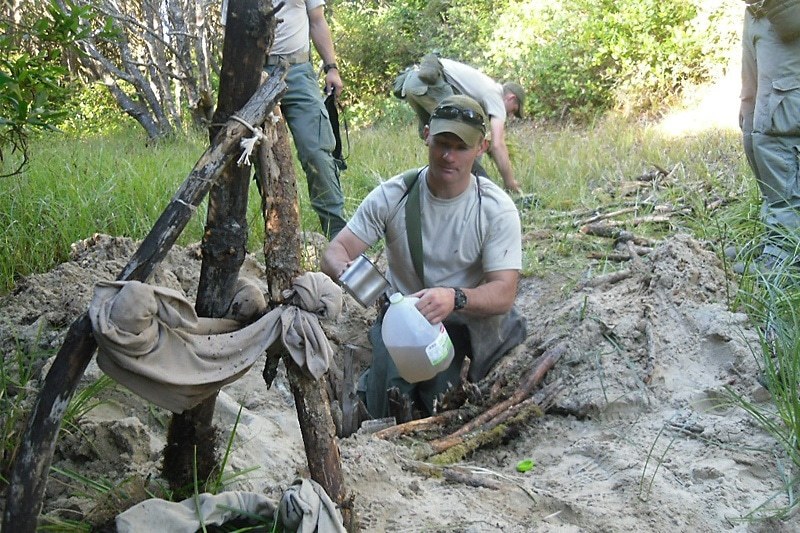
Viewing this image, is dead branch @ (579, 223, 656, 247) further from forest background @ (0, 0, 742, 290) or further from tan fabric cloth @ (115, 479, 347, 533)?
tan fabric cloth @ (115, 479, 347, 533)

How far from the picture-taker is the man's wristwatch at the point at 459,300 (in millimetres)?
3545

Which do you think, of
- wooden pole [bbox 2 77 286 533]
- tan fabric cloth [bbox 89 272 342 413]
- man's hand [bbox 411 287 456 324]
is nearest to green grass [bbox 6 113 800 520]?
tan fabric cloth [bbox 89 272 342 413]

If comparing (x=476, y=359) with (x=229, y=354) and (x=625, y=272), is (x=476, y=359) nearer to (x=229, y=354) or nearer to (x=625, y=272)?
(x=625, y=272)

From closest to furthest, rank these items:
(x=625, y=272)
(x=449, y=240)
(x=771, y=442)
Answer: (x=771, y=442), (x=449, y=240), (x=625, y=272)

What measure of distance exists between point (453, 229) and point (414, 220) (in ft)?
0.62

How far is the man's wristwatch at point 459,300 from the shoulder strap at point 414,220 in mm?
451

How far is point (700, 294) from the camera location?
4148 mm

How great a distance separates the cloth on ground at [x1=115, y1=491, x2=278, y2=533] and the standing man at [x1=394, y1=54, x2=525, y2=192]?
4122mm

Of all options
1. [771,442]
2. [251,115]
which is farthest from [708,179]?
[251,115]

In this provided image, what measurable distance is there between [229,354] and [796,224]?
3330 mm

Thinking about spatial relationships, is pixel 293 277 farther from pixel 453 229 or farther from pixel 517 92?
pixel 517 92

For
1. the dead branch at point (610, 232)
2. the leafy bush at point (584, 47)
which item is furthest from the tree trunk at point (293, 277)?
the leafy bush at point (584, 47)

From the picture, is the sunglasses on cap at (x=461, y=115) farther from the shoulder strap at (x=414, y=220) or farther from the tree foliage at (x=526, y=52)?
the tree foliage at (x=526, y=52)

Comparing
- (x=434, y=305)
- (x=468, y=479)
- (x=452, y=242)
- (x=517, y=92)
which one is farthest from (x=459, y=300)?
(x=517, y=92)
